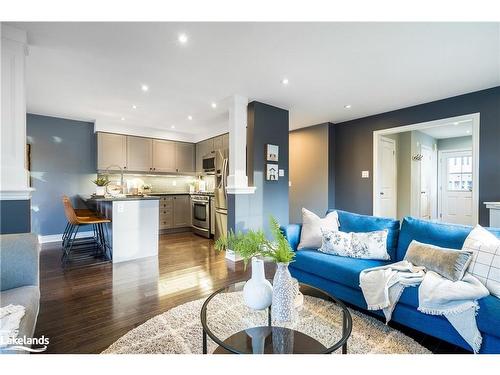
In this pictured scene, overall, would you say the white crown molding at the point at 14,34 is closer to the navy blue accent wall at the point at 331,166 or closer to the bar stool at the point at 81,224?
the bar stool at the point at 81,224

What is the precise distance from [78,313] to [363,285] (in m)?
2.39

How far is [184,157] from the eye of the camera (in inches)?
249

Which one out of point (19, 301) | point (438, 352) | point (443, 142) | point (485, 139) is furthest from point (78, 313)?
point (443, 142)

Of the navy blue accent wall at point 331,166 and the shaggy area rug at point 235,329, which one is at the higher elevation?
the navy blue accent wall at point 331,166

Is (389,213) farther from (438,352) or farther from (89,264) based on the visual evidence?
(89,264)

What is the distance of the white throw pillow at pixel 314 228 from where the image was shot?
8.22 feet

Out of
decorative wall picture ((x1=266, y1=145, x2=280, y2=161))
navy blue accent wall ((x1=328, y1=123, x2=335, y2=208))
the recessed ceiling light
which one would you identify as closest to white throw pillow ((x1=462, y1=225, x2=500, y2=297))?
decorative wall picture ((x1=266, y1=145, x2=280, y2=161))

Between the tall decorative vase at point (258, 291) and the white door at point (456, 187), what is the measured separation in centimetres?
719

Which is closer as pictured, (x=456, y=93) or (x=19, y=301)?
(x=19, y=301)

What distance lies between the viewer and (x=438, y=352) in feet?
5.14

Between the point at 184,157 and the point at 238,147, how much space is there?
3061 millimetres

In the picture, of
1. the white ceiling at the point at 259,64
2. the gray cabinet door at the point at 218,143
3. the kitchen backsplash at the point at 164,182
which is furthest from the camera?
the kitchen backsplash at the point at 164,182

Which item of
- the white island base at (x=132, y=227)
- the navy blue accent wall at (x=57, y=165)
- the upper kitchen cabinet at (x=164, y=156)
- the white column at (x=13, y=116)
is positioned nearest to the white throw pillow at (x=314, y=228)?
the white island base at (x=132, y=227)

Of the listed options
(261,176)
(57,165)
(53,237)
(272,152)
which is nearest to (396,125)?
(272,152)
